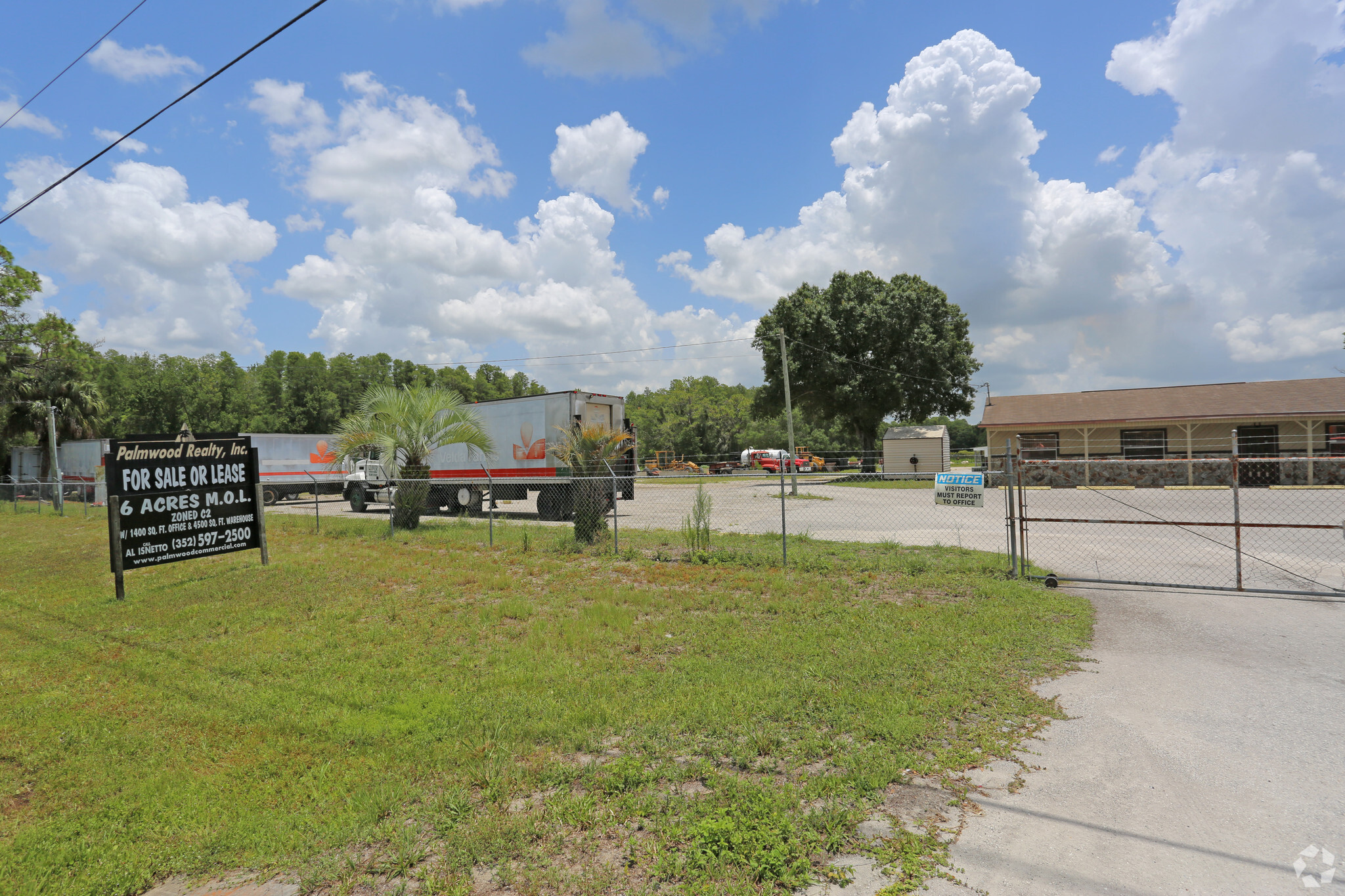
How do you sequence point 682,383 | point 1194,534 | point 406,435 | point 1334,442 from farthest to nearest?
point 682,383 < point 1334,442 < point 406,435 < point 1194,534

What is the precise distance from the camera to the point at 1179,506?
18.9m

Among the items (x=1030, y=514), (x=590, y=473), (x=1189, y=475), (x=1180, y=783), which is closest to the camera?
(x=1180, y=783)

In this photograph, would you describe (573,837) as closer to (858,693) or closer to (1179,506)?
(858,693)

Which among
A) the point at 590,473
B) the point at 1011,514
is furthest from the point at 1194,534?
the point at 590,473

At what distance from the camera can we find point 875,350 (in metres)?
38.4

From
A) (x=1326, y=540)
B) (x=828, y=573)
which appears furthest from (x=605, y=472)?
(x=1326, y=540)

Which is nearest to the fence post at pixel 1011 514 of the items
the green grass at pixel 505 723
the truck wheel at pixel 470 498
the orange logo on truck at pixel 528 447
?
the green grass at pixel 505 723

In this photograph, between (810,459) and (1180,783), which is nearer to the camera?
(1180,783)

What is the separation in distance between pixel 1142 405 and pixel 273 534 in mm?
37362

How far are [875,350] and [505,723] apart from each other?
37336 millimetres

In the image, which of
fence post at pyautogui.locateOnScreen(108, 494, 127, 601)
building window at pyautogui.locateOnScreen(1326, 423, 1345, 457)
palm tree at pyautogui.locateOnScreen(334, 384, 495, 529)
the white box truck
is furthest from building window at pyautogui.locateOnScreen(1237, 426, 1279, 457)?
fence post at pyautogui.locateOnScreen(108, 494, 127, 601)

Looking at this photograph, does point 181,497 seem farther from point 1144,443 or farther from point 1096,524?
point 1144,443

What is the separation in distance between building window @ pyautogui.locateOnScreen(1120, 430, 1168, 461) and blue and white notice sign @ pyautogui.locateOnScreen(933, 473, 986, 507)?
26338 millimetres

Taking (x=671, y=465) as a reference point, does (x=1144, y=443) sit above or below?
above
